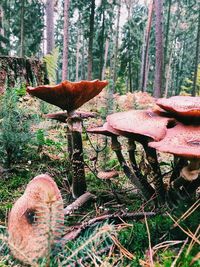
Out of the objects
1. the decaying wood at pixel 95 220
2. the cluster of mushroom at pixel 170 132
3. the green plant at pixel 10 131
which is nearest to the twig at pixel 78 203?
the decaying wood at pixel 95 220

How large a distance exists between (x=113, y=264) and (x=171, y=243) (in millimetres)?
329

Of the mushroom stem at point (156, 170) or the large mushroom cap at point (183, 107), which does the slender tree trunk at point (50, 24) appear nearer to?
the mushroom stem at point (156, 170)

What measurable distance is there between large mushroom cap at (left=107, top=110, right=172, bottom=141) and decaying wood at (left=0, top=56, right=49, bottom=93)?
3.27m

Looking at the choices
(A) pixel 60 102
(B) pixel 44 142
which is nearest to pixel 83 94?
(A) pixel 60 102

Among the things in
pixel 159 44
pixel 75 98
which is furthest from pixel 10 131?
pixel 159 44

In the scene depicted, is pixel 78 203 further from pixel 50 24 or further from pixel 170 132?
pixel 50 24

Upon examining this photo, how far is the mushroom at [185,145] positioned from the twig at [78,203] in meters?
0.90

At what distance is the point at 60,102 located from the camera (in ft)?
7.68

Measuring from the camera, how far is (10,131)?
3.24 m

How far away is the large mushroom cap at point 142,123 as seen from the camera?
5.45 feet

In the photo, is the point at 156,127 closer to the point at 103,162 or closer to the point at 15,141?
the point at 103,162

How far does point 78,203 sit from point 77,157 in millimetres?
381

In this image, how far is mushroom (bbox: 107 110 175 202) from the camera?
1674mm

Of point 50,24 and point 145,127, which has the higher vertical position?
point 50,24
